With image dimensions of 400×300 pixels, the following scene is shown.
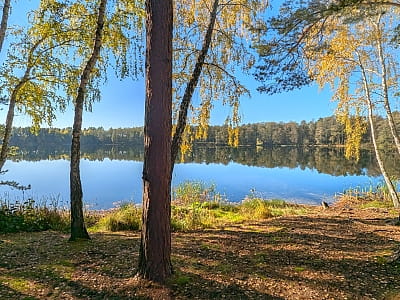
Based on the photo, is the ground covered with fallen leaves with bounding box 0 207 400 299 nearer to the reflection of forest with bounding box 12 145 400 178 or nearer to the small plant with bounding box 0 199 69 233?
the small plant with bounding box 0 199 69 233

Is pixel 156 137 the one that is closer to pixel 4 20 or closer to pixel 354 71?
pixel 4 20

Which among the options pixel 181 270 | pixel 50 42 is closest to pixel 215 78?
pixel 50 42

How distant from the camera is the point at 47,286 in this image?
2.89 metres

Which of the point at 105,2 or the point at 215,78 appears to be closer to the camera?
the point at 105,2

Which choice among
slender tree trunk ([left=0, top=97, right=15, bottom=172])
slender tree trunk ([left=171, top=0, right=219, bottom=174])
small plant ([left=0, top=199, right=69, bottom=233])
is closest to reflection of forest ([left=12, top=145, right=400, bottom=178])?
small plant ([left=0, top=199, right=69, bottom=233])

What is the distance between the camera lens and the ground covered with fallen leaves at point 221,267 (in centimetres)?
275

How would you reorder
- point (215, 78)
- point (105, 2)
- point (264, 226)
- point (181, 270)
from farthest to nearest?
point (264, 226), point (215, 78), point (105, 2), point (181, 270)

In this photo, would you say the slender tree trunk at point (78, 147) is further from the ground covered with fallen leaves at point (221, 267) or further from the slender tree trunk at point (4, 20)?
the slender tree trunk at point (4, 20)

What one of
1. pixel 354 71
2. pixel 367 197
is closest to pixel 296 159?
pixel 367 197

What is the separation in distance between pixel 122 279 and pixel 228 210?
7226mm

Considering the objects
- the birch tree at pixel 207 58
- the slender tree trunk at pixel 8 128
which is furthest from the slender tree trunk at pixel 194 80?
the slender tree trunk at pixel 8 128

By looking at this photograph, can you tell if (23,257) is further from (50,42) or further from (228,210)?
(228,210)

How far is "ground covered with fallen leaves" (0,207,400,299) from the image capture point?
9.02ft

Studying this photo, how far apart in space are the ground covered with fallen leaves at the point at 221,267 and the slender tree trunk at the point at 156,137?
38cm
